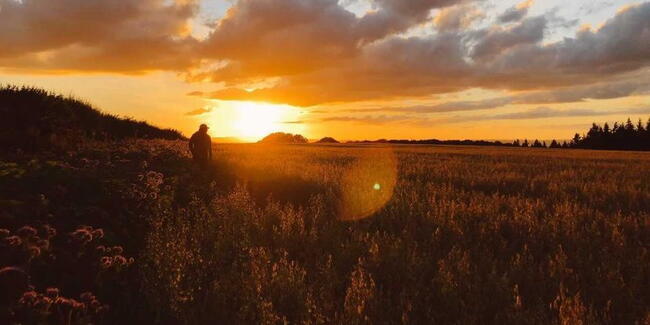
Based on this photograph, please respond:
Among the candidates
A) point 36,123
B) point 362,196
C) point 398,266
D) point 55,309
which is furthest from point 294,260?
point 36,123

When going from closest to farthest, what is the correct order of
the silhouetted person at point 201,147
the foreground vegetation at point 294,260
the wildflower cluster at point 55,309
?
1. the wildflower cluster at point 55,309
2. the foreground vegetation at point 294,260
3. the silhouetted person at point 201,147

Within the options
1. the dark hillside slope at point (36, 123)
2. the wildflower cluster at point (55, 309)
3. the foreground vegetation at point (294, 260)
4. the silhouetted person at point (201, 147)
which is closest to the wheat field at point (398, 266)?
the foreground vegetation at point (294, 260)

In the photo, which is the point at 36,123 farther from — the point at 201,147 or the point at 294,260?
the point at 294,260

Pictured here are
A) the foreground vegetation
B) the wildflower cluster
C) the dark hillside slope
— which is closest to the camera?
the wildflower cluster

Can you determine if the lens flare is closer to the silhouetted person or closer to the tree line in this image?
the silhouetted person

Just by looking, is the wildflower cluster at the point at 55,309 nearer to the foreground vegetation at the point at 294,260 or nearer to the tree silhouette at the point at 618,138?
the foreground vegetation at the point at 294,260

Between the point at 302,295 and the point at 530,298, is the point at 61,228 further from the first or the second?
the point at 530,298

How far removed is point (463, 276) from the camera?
16.6ft

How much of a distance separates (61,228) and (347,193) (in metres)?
6.54

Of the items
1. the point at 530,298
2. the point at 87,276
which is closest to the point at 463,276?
the point at 530,298

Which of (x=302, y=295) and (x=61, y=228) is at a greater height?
(x=61, y=228)

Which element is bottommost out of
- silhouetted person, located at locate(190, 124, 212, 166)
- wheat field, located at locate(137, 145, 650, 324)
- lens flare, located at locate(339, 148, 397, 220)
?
wheat field, located at locate(137, 145, 650, 324)

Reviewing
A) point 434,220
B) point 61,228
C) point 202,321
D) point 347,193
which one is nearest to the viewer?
point 202,321

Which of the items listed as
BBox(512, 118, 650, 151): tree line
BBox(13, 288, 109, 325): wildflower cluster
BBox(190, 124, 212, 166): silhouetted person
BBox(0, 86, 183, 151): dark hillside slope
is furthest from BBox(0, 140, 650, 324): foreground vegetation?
BBox(512, 118, 650, 151): tree line
